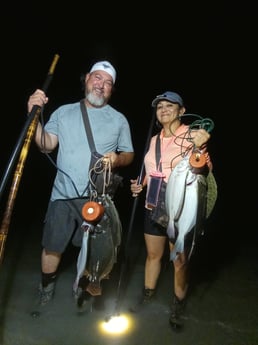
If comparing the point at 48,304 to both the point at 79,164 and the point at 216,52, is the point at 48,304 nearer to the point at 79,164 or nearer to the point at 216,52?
the point at 79,164

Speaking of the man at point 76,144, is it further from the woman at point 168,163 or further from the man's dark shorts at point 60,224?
the woman at point 168,163

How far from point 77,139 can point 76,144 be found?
59 mm

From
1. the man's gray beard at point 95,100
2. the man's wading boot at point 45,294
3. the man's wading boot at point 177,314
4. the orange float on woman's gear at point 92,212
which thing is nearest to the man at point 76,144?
the man's gray beard at point 95,100

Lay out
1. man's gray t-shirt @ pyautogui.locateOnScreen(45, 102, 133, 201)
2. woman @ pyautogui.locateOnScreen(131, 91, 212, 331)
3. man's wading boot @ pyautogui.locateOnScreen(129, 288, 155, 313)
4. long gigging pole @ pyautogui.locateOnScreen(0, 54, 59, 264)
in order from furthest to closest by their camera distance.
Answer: man's wading boot @ pyautogui.locateOnScreen(129, 288, 155, 313) < man's gray t-shirt @ pyautogui.locateOnScreen(45, 102, 133, 201) < woman @ pyautogui.locateOnScreen(131, 91, 212, 331) < long gigging pole @ pyautogui.locateOnScreen(0, 54, 59, 264)

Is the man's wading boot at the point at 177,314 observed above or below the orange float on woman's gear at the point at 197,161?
below

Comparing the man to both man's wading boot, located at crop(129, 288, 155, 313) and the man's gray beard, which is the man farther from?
man's wading boot, located at crop(129, 288, 155, 313)

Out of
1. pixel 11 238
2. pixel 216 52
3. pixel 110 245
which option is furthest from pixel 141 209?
pixel 216 52

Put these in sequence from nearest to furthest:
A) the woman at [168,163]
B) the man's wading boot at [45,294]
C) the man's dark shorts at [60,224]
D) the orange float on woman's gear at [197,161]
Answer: the orange float on woman's gear at [197,161]
the woman at [168,163]
the man's dark shorts at [60,224]
the man's wading boot at [45,294]

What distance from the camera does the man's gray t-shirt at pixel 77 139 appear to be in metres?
3.48

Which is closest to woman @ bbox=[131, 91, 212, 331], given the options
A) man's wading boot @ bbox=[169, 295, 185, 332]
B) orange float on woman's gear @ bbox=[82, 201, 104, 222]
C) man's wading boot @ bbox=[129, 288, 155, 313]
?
man's wading boot @ bbox=[169, 295, 185, 332]

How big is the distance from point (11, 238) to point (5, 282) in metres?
1.91

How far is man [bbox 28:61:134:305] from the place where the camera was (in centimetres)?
348

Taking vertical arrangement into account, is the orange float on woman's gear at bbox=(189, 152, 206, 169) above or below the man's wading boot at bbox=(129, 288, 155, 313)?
above

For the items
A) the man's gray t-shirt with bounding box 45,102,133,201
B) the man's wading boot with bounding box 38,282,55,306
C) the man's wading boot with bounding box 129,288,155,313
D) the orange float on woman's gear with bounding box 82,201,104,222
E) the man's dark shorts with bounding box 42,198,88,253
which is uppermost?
the man's gray t-shirt with bounding box 45,102,133,201
